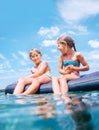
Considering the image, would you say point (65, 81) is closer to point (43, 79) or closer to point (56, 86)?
point (56, 86)

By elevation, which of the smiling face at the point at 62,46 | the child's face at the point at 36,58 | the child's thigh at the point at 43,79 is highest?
the smiling face at the point at 62,46

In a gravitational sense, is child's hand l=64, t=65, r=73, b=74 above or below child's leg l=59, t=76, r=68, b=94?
above

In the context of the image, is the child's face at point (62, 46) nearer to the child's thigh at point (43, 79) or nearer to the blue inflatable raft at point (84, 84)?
the child's thigh at point (43, 79)

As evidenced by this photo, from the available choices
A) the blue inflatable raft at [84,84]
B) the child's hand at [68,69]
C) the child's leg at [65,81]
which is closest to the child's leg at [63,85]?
the child's leg at [65,81]

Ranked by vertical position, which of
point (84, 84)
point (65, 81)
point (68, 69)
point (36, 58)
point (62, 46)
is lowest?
point (84, 84)

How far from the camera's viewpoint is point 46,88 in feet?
24.5

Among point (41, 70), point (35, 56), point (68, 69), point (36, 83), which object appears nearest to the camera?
point (36, 83)

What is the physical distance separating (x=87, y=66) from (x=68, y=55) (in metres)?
0.78

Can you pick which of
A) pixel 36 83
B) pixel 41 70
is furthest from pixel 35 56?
pixel 36 83

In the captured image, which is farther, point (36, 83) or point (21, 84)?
point (21, 84)

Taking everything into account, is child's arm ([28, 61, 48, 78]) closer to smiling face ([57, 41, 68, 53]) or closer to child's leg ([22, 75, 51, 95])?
child's leg ([22, 75, 51, 95])

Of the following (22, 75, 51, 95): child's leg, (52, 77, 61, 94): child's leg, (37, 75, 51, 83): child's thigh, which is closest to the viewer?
(52, 77, 61, 94): child's leg

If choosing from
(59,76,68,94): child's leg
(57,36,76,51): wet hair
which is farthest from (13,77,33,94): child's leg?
(57,36,76,51): wet hair

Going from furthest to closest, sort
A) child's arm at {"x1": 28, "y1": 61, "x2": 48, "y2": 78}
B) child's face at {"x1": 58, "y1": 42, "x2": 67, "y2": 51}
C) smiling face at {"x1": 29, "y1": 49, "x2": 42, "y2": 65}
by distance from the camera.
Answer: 1. smiling face at {"x1": 29, "y1": 49, "x2": 42, "y2": 65}
2. child's arm at {"x1": 28, "y1": 61, "x2": 48, "y2": 78}
3. child's face at {"x1": 58, "y1": 42, "x2": 67, "y2": 51}
